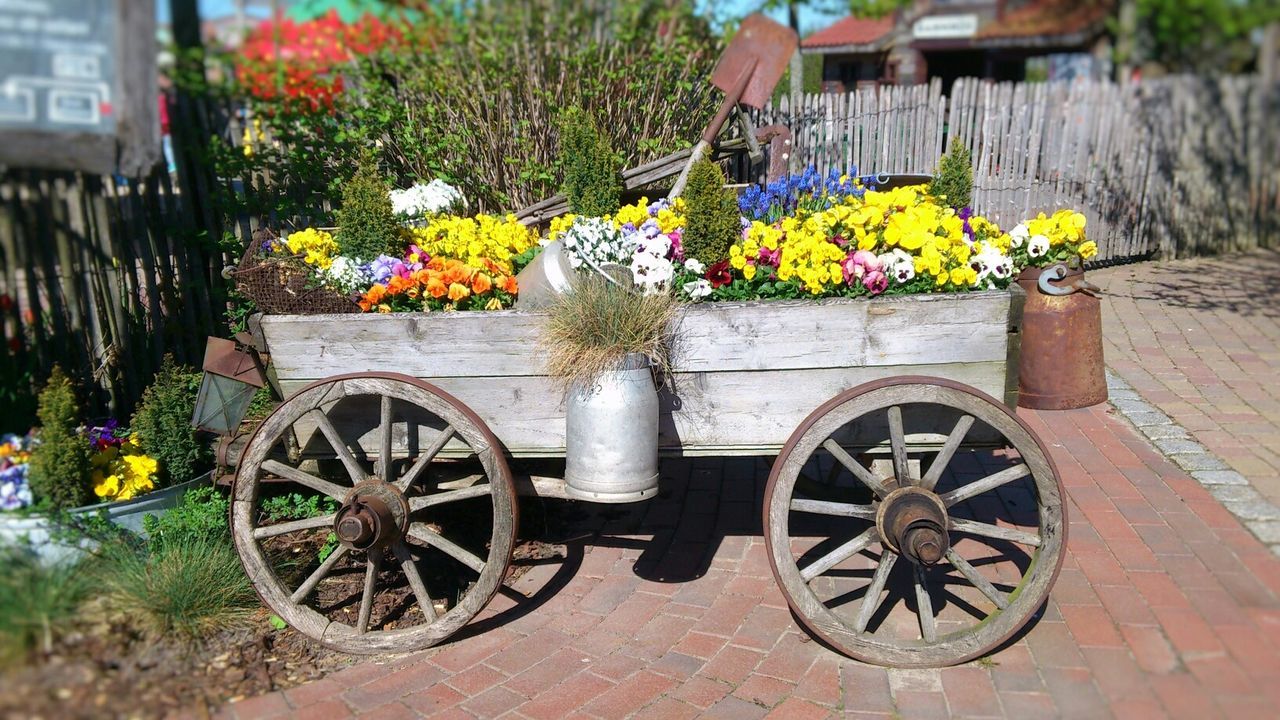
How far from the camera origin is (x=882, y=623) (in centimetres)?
287

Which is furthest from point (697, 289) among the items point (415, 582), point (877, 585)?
point (415, 582)

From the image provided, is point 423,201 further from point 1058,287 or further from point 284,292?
point 1058,287

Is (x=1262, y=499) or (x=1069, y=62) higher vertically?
(x=1069, y=62)

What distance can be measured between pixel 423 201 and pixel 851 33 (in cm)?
1071

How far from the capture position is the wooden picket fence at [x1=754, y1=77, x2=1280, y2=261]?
759 cm

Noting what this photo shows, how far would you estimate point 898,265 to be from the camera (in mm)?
2576

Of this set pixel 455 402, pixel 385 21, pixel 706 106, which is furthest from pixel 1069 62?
pixel 455 402

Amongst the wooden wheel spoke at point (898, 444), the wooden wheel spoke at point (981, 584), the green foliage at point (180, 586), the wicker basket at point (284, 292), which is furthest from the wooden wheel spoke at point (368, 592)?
the wooden wheel spoke at point (981, 584)

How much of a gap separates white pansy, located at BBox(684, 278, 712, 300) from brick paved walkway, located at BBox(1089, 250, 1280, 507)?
225 cm

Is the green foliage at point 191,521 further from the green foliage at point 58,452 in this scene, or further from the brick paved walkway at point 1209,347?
the brick paved walkway at point 1209,347

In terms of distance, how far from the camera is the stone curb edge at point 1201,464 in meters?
3.21

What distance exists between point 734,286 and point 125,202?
2219 mm

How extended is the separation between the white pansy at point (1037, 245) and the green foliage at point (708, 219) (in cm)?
105

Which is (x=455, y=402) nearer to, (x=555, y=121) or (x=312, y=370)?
(x=312, y=370)
